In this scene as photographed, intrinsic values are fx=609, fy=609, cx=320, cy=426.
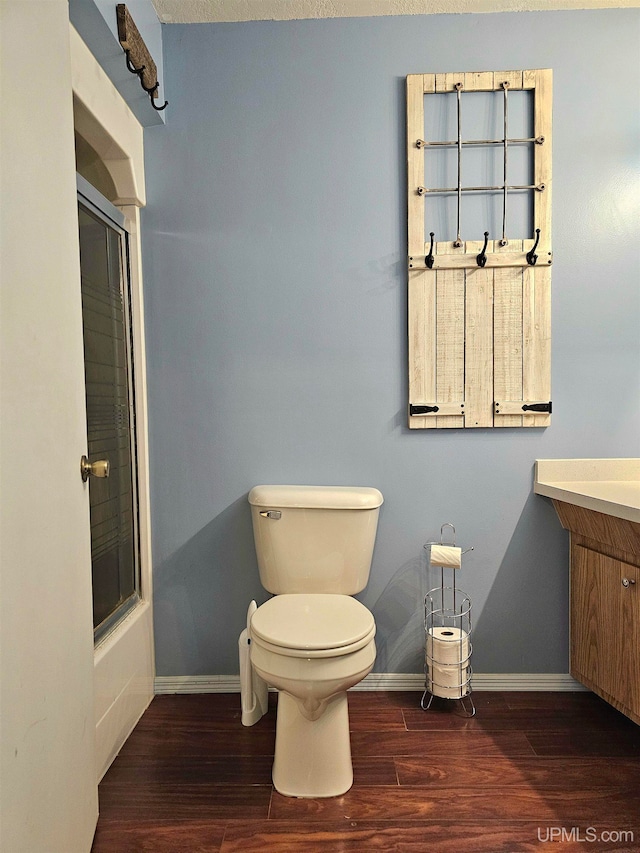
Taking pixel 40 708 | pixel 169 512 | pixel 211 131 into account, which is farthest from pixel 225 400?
pixel 40 708

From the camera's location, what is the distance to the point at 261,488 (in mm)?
2182

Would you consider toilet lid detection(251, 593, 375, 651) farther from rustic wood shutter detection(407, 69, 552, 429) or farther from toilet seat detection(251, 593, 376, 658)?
rustic wood shutter detection(407, 69, 552, 429)

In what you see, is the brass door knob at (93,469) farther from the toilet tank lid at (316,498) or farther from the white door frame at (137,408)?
the toilet tank lid at (316,498)

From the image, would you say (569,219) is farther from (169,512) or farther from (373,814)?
(373,814)

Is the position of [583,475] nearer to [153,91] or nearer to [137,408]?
[137,408]

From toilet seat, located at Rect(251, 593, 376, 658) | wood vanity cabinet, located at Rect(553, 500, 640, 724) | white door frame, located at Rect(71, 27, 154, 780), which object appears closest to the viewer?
toilet seat, located at Rect(251, 593, 376, 658)

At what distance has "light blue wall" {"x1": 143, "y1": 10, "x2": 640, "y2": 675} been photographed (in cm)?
221

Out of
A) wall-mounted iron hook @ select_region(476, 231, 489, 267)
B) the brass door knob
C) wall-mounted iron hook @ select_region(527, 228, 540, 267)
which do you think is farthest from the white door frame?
wall-mounted iron hook @ select_region(527, 228, 540, 267)

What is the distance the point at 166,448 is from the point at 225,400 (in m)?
0.29

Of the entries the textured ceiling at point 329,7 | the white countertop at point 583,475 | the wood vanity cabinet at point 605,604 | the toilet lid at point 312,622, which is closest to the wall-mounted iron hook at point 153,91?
the textured ceiling at point 329,7

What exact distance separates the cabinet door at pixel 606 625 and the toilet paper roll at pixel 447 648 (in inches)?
16.4

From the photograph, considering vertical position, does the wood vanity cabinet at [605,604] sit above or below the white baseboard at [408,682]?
above

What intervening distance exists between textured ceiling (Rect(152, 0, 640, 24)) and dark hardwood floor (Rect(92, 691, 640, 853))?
8.12 ft

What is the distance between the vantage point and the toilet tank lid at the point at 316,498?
82.2 inches
